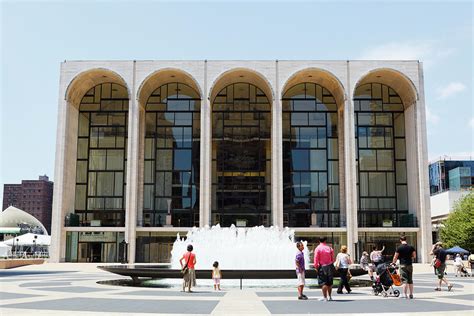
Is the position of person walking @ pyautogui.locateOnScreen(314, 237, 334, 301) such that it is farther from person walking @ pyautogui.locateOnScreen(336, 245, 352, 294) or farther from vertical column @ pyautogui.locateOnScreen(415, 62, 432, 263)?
vertical column @ pyautogui.locateOnScreen(415, 62, 432, 263)

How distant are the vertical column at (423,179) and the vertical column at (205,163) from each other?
20080 mm

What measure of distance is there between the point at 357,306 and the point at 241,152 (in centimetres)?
4232

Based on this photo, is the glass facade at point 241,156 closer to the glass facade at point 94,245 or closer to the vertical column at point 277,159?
the vertical column at point 277,159

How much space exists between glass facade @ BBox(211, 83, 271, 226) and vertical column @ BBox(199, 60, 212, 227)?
15.8 ft

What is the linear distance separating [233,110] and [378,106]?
50.5 feet

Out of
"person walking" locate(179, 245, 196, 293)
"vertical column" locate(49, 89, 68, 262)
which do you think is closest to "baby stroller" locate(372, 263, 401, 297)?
"person walking" locate(179, 245, 196, 293)

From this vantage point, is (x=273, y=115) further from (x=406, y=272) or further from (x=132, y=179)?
(x=406, y=272)

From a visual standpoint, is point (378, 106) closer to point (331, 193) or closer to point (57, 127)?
point (331, 193)

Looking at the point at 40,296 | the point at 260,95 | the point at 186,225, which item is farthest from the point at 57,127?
the point at 40,296

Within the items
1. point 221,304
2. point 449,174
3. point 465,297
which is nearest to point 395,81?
point 465,297

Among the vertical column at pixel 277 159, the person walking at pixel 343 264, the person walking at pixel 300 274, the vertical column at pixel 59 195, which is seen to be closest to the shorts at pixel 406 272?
the person walking at pixel 343 264

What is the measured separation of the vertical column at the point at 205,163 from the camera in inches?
1886

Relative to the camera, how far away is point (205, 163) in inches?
1925

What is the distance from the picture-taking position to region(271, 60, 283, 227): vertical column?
47.9 m
